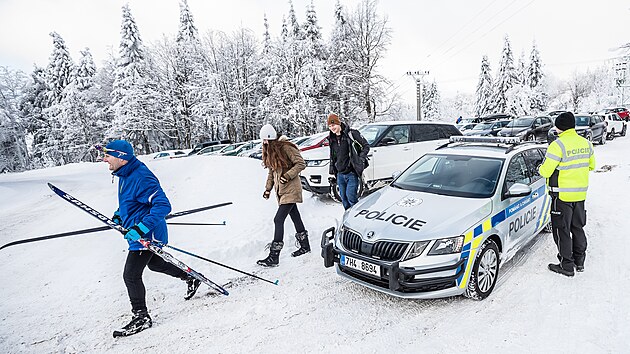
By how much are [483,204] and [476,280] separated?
2.64 ft

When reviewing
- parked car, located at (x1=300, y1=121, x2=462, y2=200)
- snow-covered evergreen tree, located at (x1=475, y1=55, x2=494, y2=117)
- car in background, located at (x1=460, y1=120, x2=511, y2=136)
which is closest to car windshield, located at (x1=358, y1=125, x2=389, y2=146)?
parked car, located at (x1=300, y1=121, x2=462, y2=200)

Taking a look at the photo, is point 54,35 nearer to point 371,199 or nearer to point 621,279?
point 371,199

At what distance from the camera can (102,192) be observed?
355 inches

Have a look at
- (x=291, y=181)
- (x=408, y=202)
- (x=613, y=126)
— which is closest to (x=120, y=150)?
(x=291, y=181)

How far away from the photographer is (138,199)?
3234mm

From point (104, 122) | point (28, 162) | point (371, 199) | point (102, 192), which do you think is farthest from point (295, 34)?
point (28, 162)

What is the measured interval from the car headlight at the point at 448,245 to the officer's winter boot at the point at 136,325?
9.57 feet

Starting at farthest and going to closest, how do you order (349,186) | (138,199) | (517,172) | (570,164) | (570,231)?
(349,186)
(517,172)
(570,231)
(570,164)
(138,199)

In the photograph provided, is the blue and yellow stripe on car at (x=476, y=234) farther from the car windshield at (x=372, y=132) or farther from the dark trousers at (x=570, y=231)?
the car windshield at (x=372, y=132)

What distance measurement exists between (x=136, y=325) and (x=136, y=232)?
1.02 m

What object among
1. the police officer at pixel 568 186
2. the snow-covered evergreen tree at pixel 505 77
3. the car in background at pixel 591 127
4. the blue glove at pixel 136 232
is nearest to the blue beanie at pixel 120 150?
the blue glove at pixel 136 232

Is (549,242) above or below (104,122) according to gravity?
below

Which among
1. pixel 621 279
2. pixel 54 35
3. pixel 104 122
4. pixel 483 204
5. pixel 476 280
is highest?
pixel 54 35

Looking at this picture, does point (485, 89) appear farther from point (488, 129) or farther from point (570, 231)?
point (570, 231)
